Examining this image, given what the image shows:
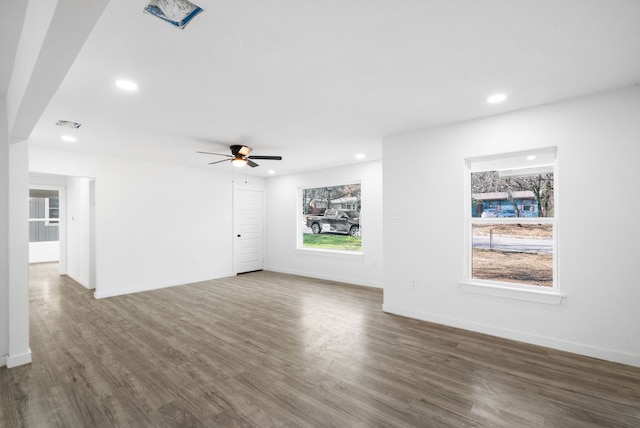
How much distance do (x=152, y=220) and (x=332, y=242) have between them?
381 centimetres

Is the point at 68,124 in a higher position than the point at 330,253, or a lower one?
higher

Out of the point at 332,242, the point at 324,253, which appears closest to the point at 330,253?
the point at 324,253

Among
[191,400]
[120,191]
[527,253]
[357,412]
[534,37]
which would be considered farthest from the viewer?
[120,191]

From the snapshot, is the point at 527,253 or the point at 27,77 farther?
the point at 527,253

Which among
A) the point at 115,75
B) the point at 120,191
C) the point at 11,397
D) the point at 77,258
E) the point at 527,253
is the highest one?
the point at 115,75

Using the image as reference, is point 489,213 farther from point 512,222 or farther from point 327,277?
point 327,277

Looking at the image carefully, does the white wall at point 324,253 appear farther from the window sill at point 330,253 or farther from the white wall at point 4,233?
the white wall at point 4,233

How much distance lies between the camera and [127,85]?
2.60 metres

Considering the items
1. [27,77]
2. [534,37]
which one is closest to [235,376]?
[27,77]

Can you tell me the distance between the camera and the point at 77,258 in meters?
A: 6.52

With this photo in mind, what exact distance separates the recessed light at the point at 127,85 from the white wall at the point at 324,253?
435 cm

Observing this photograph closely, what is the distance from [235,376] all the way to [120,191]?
176 inches

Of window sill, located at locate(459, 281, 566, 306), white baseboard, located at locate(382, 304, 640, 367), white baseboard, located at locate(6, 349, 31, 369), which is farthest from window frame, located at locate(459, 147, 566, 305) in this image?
white baseboard, located at locate(6, 349, 31, 369)

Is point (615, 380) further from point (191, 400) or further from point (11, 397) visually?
point (11, 397)
